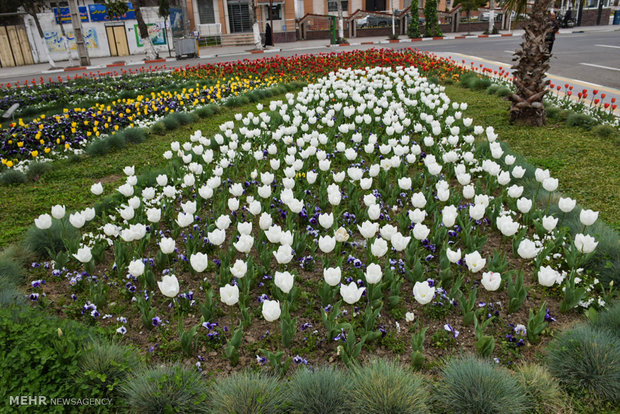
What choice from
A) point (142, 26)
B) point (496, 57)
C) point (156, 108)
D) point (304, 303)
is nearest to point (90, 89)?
point (156, 108)

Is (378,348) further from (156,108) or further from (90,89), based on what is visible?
(90,89)

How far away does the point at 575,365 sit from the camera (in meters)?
2.71

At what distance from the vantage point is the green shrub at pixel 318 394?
251cm

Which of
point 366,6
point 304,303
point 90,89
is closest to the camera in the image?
point 304,303

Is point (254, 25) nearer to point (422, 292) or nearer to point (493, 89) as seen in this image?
point (493, 89)

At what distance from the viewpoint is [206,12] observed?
36750 mm

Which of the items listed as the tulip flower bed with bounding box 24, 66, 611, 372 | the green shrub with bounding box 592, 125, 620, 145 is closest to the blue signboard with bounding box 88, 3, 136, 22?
the tulip flower bed with bounding box 24, 66, 611, 372

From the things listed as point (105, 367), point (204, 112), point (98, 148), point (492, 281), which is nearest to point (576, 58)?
point (204, 112)

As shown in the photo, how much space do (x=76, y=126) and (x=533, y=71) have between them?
8.85 metres

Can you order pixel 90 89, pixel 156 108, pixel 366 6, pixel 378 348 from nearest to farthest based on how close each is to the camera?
pixel 378 348 → pixel 156 108 → pixel 90 89 → pixel 366 6

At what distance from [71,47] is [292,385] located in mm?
33026

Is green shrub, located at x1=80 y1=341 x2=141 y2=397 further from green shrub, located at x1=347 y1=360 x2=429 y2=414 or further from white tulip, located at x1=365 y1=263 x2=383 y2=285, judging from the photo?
white tulip, located at x1=365 y1=263 x2=383 y2=285

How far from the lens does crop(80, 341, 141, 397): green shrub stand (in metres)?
2.61

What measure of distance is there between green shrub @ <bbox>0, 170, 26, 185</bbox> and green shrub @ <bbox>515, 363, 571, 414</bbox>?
7.15 m
